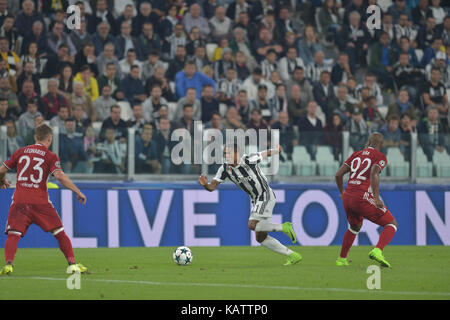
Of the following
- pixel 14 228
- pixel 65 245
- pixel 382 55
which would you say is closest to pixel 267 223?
pixel 65 245

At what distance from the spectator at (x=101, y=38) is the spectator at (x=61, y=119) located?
2937 millimetres

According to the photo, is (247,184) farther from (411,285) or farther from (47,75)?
(47,75)

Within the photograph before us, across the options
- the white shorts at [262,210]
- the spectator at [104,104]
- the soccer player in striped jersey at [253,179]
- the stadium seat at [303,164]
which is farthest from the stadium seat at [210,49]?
the white shorts at [262,210]

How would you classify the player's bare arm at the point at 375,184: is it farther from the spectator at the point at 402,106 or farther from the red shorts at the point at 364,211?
the spectator at the point at 402,106

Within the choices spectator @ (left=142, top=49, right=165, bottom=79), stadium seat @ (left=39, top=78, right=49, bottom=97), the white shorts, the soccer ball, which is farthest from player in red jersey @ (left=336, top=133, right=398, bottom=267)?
stadium seat @ (left=39, top=78, right=49, bottom=97)

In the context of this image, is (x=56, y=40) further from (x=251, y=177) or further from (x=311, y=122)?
(x=251, y=177)

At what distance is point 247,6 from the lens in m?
22.2

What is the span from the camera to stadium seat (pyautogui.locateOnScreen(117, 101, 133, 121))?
18328mm

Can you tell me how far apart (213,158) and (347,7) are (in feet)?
27.3

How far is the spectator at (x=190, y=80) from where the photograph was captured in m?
19.1

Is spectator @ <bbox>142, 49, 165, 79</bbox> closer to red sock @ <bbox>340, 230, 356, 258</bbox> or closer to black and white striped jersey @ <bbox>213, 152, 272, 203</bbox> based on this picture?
black and white striped jersey @ <bbox>213, 152, 272, 203</bbox>

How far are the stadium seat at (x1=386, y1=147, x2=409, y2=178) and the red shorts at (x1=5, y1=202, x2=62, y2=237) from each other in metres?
8.92

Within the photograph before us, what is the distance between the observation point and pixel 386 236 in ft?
40.9

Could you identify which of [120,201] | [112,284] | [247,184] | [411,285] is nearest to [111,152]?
[120,201]
